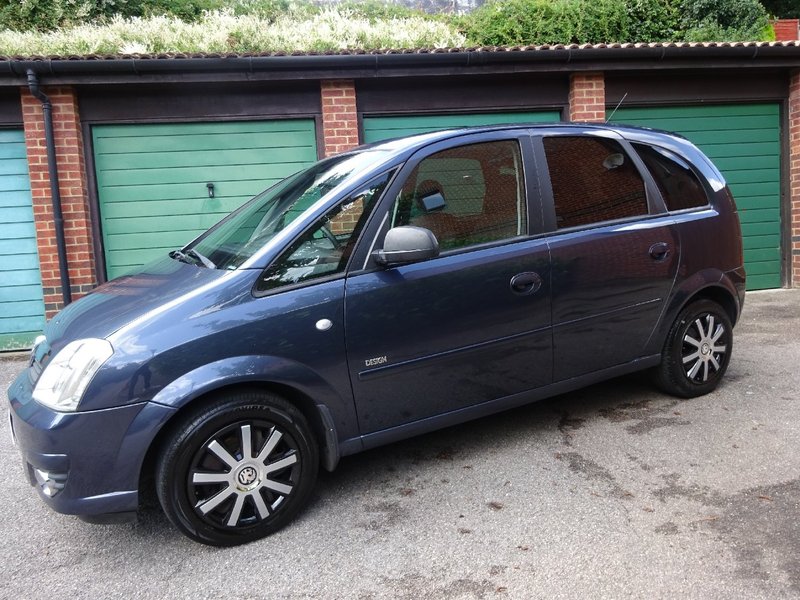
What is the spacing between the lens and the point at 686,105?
8156 mm

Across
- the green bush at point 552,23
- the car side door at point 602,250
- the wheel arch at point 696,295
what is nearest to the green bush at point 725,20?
the green bush at point 552,23

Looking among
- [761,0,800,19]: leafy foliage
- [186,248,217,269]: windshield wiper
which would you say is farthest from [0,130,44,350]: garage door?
[761,0,800,19]: leafy foliage

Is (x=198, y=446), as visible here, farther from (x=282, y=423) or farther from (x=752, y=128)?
(x=752, y=128)

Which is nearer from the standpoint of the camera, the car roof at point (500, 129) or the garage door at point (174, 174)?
the car roof at point (500, 129)

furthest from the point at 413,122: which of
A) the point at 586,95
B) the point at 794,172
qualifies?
the point at 794,172

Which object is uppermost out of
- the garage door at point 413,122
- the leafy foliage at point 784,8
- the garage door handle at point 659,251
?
the leafy foliage at point 784,8

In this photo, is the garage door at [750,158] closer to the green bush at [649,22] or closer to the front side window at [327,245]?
the green bush at [649,22]

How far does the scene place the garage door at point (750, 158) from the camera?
27.0 feet

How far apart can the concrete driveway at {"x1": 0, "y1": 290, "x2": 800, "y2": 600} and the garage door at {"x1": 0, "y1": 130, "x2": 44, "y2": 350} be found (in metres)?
3.66

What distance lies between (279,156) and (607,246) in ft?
16.0

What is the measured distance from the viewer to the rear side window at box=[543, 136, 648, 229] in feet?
11.5

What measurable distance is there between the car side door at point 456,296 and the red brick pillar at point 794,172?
6734 millimetres

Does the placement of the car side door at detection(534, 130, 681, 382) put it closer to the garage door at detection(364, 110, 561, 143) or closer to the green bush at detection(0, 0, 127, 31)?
the garage door at detection(364, 110, 561, 143)

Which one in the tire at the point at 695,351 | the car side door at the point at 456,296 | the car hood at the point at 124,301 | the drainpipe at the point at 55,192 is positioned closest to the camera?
the car hood at the point at 124,301
